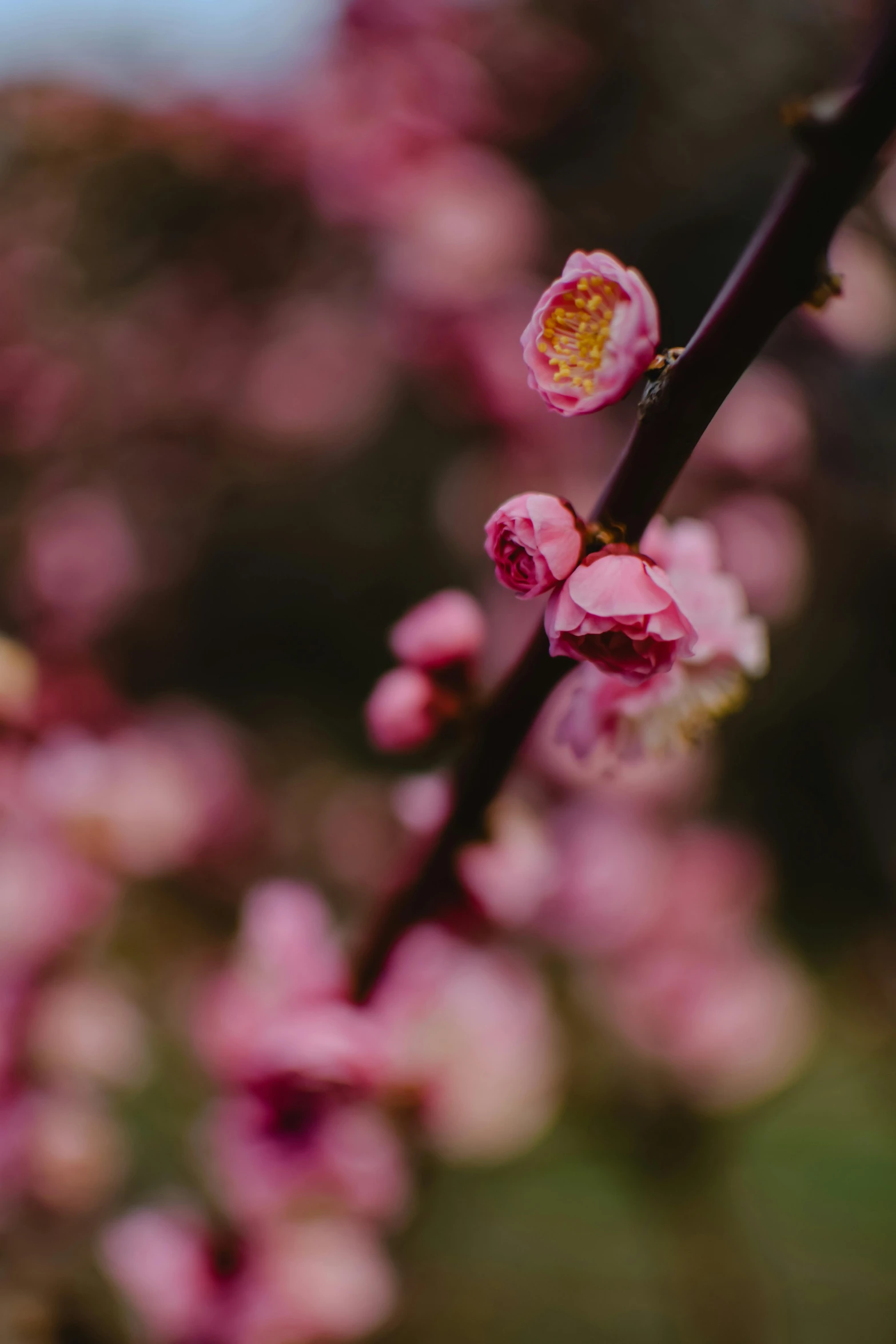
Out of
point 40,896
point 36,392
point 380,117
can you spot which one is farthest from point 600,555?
point 36,392

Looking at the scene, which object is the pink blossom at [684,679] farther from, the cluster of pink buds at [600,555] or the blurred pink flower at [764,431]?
the blurred pink flower at [764,431]

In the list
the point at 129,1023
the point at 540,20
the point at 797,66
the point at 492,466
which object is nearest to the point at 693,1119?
the point at 129,1023

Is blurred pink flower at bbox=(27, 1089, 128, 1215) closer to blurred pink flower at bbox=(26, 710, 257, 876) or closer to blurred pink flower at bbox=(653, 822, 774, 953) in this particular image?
blurred pink flower at bbox=(26, 710, 257, 876)

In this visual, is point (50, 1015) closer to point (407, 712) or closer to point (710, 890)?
point (407, 712)

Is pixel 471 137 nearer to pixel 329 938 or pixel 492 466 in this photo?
pixel 492 466

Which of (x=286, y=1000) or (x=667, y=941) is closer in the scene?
(x=286, y=1000)
